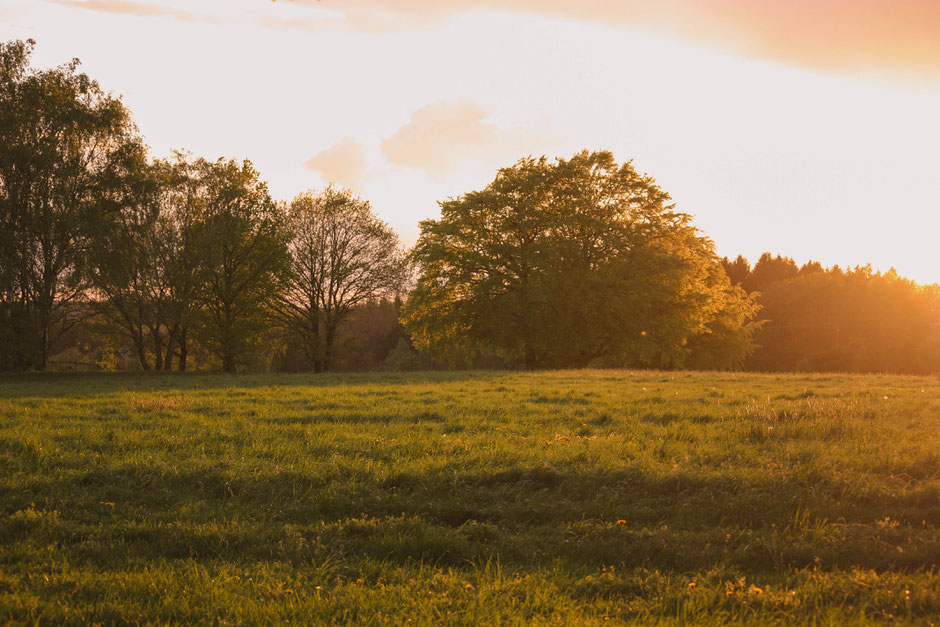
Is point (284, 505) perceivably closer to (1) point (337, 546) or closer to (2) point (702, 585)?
(1) point (337, 546)

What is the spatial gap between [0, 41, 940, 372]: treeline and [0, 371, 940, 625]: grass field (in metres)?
24.2

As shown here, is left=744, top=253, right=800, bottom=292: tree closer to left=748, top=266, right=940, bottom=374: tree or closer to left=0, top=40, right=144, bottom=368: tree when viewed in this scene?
left=748, top=266, right=940, bottom=374: tree

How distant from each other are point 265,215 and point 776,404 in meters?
40.4

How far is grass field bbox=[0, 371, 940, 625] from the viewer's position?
4.71 meters

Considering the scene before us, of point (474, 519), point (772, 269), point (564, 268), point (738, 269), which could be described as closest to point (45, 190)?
point (564, 268)

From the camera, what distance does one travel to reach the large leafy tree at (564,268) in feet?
120

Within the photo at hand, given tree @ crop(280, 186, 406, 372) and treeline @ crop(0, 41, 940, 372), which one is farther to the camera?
tree @ crop(280, 186, 406, 372)

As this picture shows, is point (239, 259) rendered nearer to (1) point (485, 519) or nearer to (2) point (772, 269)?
(1) point (485, 519)

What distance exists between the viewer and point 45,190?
3117 cm

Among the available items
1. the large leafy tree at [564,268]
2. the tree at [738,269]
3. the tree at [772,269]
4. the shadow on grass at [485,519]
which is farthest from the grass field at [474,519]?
the tree at [772,269]

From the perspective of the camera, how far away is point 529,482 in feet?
25.3

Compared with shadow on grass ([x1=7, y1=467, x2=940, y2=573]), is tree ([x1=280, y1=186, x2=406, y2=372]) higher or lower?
higher

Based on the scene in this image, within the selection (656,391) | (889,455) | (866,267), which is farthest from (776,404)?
(866,267)

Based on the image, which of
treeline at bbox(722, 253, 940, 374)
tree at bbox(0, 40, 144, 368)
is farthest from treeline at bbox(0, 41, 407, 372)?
treeline at bbox(722, 253, 940, 374)
